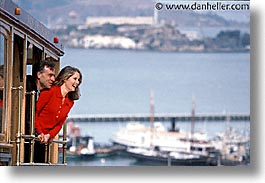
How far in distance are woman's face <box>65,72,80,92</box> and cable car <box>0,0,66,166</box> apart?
0.50 feet

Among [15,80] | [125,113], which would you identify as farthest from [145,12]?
[15,80]

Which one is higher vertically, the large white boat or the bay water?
the bay water

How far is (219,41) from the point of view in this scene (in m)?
3.66

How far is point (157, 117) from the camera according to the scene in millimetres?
3604

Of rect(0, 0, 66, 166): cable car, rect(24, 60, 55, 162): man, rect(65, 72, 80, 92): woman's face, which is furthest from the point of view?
rect(65, 72, 80, 92): woman's face

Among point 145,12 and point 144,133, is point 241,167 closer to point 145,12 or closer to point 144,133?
point 144,133

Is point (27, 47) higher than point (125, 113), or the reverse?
point (27, 47)

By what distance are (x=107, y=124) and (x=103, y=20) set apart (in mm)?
439

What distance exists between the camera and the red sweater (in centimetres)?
345

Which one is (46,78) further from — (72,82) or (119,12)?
(119,12)

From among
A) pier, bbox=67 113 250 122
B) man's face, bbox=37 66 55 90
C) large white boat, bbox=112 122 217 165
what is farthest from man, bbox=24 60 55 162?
large white boat, bbox=112 122 217 165

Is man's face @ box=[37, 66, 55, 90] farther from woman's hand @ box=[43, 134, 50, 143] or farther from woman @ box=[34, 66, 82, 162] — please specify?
woman's hand @ box=[43, 134, 50, 143]

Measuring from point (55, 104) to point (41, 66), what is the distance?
0.17 meters

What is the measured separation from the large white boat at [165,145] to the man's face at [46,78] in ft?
1.15
